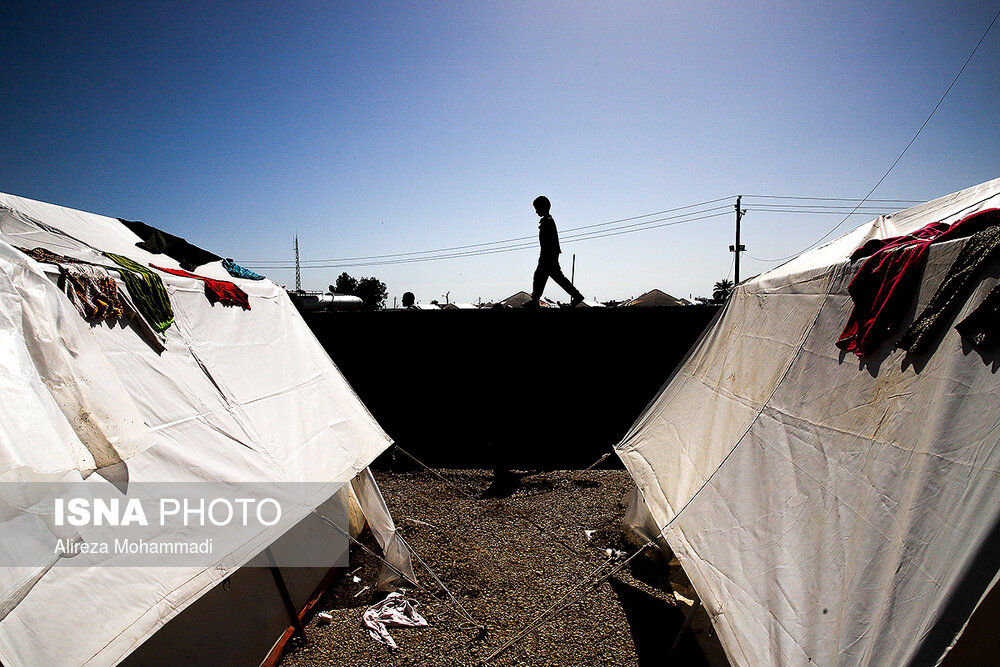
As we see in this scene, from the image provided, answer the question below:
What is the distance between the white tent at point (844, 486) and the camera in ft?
5.46

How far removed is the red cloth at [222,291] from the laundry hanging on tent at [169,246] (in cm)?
53

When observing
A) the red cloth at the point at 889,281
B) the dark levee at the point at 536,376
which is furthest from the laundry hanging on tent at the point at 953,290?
the dark levee at the point at 536,376

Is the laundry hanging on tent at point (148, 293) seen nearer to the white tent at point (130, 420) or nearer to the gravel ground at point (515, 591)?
the white tent at point (130, 420)

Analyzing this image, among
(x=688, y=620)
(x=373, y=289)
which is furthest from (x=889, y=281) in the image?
(x=373, y=289)

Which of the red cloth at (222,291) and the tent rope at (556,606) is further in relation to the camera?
the red cloth at (222,291)

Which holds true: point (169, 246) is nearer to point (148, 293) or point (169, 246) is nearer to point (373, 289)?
point (148, 293)

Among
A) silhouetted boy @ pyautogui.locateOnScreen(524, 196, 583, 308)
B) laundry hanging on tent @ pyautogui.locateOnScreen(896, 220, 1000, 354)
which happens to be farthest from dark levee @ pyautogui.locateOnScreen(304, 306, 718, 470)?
laundry hanging on tent @ pyautogui.locateOnScreen(896, 220, 1000, 354)

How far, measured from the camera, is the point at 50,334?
237cm

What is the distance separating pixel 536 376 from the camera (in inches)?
335

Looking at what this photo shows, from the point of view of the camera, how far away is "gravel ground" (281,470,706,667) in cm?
379

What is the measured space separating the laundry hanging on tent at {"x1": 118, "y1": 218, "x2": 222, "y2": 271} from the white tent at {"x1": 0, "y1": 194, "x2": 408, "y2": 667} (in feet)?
0.41

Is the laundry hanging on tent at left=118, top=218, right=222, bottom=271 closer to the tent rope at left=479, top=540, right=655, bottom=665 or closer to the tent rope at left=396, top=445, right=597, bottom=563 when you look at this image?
the tent rope at left=396, top=445, right=597, bottom=563

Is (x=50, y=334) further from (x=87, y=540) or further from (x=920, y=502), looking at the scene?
(x=920, y=502)

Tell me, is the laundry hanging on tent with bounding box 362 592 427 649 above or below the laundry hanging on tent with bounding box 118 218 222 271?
below
